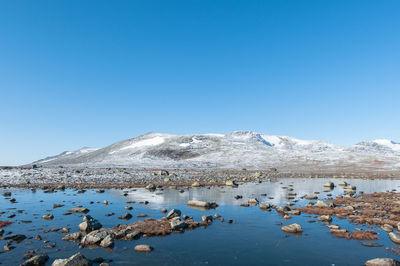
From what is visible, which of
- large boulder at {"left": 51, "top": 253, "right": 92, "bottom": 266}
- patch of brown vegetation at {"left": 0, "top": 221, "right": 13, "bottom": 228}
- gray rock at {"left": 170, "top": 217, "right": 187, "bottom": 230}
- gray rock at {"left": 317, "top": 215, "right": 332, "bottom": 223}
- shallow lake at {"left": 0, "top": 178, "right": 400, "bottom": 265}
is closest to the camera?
large boulder at {"left": 51, "top": 253, "right": 92, "bottom": 266}

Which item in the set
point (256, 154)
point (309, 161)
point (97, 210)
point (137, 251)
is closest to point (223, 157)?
point (256, 154)

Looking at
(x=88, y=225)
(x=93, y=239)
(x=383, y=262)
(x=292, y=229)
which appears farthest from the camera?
(x=88, y=225)

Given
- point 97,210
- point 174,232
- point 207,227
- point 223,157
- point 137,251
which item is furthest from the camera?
point 223,157

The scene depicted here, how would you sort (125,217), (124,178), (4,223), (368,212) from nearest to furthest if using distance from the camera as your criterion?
(4,223)
(125,217)
(368,212)
(124,178)

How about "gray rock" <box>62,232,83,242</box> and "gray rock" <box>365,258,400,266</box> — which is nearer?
"gray rock" <box>365,258,400,266</box>

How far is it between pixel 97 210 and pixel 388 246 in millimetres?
34848

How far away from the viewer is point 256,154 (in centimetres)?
18825

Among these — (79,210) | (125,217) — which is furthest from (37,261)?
(79,210)

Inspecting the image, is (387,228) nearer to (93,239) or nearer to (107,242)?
(107,242)

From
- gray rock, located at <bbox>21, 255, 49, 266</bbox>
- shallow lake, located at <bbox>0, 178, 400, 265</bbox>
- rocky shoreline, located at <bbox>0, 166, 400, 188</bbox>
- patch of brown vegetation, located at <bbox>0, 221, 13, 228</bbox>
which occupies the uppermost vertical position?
rocky shoreline, located at <bbox>0, 166, 400, 188</bbox>

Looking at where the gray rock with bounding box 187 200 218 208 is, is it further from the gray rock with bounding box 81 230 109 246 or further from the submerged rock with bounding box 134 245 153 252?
the gray rock with bounding box 81 230 109 246

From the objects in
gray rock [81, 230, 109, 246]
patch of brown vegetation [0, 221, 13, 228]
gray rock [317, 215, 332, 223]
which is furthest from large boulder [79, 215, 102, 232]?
gray rock [317, 215, 332, 223]

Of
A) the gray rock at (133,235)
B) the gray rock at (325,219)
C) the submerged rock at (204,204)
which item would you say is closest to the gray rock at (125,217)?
the gray rock at (133,235)

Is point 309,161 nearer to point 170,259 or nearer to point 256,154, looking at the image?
point 256,154
